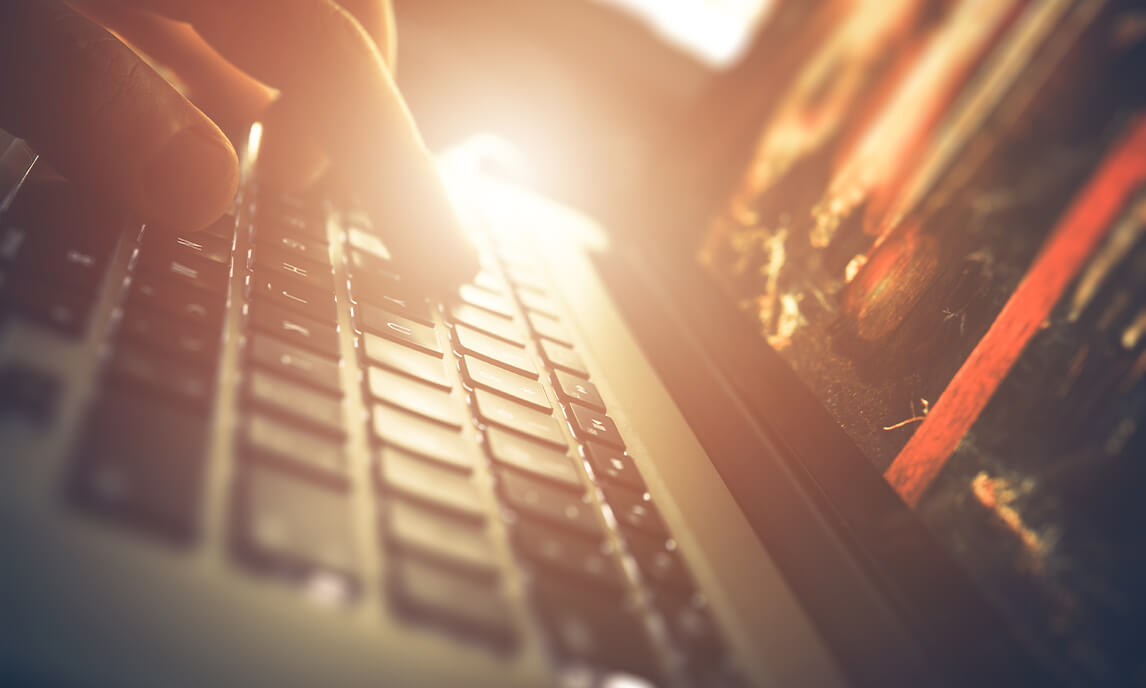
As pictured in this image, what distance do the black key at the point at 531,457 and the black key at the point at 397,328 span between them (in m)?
0.11

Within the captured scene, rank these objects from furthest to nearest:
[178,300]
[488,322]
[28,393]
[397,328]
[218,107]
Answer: [218,107], [488,322], [397,328], [178,300], [28,393]

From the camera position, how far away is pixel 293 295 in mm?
487

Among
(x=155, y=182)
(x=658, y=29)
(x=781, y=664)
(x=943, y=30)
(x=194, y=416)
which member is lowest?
(x=781, y=664)

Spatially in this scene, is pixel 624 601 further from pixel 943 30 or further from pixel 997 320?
pixel 943 30

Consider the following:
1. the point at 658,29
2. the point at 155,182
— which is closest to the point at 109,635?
the point at 155,182

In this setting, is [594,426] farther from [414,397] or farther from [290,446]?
[290,446]

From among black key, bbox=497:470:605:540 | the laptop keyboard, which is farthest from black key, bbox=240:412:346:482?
black key, bbox=497:470:605:540

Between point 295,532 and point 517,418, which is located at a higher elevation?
point 517,418

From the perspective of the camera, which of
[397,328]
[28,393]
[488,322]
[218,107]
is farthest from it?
[218,107]

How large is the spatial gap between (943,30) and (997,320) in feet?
1.45

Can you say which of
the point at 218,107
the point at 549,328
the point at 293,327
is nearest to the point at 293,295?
the point at 293,327

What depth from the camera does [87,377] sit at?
296mm

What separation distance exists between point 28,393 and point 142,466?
0.06 meters

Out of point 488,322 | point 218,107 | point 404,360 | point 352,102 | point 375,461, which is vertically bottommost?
point 375,461
